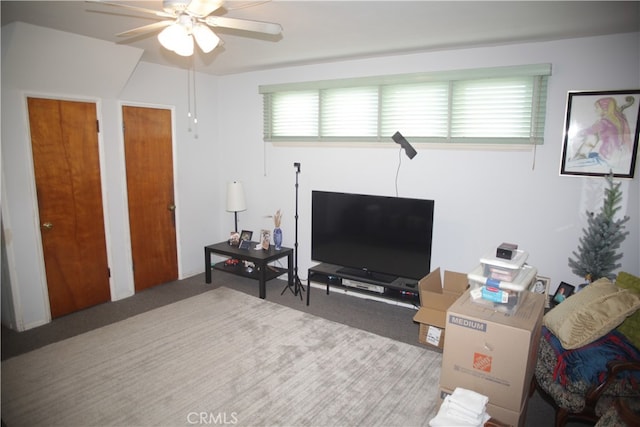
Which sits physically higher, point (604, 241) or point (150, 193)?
point (150, 193)

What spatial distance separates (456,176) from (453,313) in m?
1.77

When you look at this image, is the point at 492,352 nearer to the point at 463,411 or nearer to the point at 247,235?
the point at 463,411

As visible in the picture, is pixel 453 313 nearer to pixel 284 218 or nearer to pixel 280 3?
pixel 280 3

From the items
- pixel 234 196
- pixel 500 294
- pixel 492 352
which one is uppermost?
pixel 234 196

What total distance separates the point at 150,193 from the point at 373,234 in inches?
104

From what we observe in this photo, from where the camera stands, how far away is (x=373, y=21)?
9.20 ft

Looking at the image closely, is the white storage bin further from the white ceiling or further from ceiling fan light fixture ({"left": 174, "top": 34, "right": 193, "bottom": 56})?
ceiling fan light fixture ({"left": 174, "top": 34, "right": 193, "bottom": 56})

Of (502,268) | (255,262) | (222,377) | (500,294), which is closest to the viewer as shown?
(500,294)

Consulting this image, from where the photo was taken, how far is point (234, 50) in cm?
372

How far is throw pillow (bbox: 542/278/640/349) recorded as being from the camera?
224cm

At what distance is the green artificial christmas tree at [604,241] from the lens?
290 centimetres

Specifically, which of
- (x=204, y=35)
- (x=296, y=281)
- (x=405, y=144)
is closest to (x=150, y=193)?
(x=296, y=281)

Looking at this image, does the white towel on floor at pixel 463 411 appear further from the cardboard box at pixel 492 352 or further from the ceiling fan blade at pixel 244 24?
the ceiling fan blade at pixel 244 24

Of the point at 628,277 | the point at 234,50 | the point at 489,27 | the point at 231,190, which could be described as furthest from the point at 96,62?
the point at 628,277
